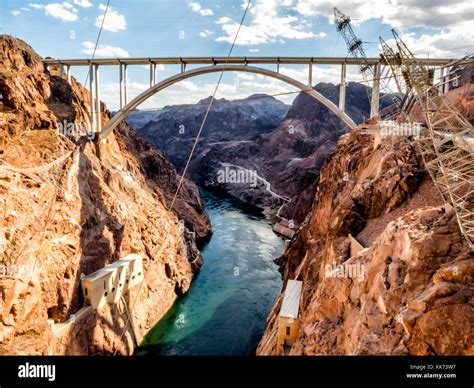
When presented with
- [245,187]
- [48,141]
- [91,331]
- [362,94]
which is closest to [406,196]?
[91,331]

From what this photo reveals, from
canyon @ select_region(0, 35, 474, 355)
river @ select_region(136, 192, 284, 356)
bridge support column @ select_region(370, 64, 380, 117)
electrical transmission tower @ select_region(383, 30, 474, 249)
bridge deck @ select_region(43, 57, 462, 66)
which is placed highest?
bridge deck @ select_region(43, 57, 462, 66)

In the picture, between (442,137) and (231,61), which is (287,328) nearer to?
(442,137)

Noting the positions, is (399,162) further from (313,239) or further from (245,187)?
(245,187)

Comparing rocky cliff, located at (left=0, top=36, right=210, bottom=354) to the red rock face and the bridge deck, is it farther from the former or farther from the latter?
the red rock face

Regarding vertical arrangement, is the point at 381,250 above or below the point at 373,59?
below

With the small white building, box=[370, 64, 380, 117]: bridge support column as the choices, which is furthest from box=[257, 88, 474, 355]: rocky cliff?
the small white building
